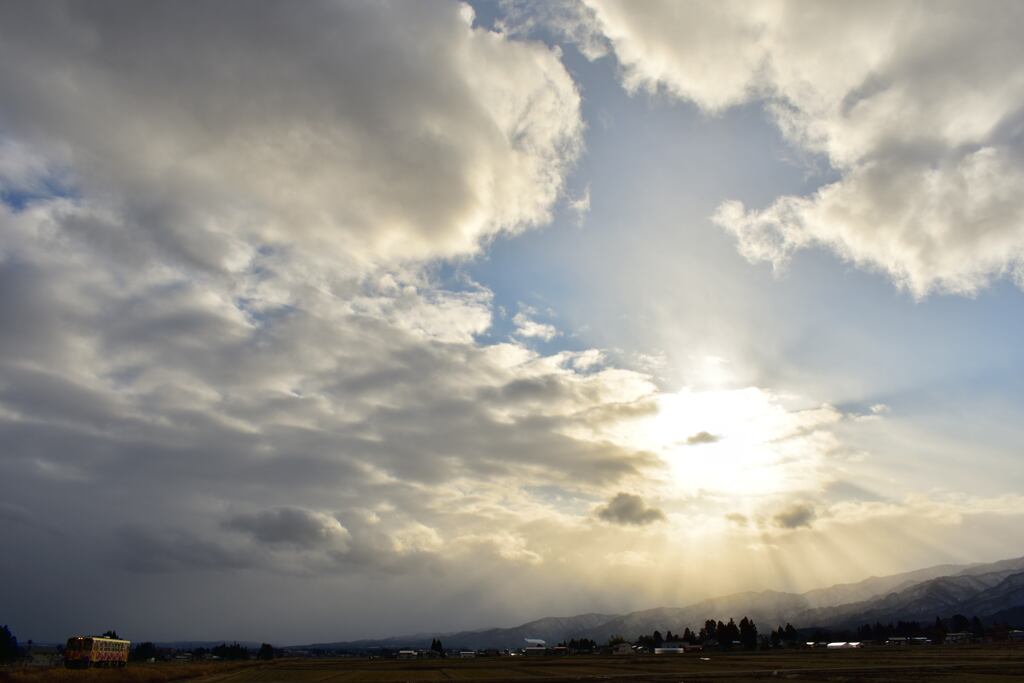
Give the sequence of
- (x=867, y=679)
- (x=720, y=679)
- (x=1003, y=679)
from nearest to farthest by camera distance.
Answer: (x=1003, y=679) < (x=867, y=679) < (x=720, y=679)

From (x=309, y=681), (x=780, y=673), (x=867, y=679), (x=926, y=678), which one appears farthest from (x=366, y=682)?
(x=926, y=678)

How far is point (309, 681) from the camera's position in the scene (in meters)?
82.8

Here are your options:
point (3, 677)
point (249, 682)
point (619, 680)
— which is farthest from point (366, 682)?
point (3, 677)

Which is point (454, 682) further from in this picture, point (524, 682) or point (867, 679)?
point (867, 679)

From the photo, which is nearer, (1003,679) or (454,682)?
(1003,679)

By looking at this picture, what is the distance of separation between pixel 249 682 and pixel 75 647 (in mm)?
39679

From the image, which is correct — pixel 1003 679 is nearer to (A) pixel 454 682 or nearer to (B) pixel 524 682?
(B) pixel 524 682

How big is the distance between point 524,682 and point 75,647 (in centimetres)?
8057

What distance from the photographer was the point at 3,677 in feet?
195

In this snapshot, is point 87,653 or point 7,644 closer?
point 87,653

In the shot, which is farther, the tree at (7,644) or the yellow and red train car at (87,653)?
the tree at (7,644)

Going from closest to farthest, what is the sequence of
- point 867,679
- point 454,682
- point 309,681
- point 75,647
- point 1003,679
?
1. point 1003,679
2. point 867,679
3. point 454,682
4. point 309,681
5. point 75,647

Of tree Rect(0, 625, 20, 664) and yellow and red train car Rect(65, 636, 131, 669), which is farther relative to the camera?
tree Rect(0, 625, 20, 664)

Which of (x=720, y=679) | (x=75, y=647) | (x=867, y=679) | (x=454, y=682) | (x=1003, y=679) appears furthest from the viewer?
(x=75, y=647)
